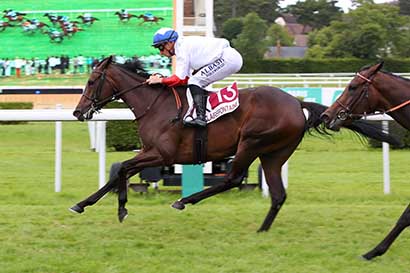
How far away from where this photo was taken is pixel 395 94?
585cm

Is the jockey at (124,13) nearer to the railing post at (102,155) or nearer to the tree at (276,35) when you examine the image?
the railing post at (102,155)

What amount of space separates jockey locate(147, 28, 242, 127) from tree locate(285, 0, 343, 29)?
61122 millimetres

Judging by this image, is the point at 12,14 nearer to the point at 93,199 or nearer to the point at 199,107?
the point at 93,199

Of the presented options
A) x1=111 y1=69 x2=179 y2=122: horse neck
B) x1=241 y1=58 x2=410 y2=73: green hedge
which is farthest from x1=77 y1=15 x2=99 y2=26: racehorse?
x1=241 y1=58 x2=410 y2=73: green hedge

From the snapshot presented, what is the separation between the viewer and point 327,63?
37.3 metres

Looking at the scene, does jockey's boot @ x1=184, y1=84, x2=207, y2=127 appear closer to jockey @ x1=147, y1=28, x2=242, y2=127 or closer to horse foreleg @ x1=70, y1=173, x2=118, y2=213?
jockey @ x1=147, y1=28, x2=242, y2=127

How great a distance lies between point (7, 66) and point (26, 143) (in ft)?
8.43

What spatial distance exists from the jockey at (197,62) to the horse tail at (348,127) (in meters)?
0.76

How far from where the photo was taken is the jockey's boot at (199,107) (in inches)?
256

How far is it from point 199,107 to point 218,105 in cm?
16

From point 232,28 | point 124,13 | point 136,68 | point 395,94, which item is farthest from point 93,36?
point 232,28

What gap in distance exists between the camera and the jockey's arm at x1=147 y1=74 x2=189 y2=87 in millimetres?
6661

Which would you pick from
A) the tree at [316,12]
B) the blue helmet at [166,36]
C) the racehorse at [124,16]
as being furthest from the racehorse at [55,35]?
the tree at [316,12]

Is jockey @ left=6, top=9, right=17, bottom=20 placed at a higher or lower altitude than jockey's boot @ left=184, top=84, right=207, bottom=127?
lower
